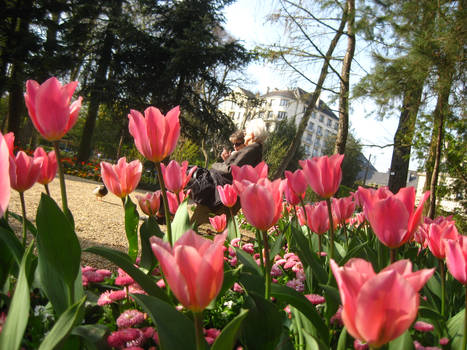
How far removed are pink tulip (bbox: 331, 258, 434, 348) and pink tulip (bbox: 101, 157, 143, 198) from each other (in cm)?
100

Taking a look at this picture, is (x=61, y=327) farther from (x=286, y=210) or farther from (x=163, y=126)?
(x=286, y=210)

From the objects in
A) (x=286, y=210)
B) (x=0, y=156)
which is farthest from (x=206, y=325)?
(x=286, y=210)

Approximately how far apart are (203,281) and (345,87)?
6.70 m

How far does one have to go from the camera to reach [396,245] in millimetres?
829

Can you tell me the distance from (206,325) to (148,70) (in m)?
14.9

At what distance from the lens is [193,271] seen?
0.51 m

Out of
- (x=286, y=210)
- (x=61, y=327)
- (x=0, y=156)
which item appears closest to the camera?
(x=0, y=156)

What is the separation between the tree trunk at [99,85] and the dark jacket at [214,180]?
11132 mm

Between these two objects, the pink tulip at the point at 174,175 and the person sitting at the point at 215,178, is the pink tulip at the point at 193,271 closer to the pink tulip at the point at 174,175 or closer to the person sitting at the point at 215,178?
the pink tulip at the point at 174,175

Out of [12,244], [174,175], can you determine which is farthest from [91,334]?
[174,175]

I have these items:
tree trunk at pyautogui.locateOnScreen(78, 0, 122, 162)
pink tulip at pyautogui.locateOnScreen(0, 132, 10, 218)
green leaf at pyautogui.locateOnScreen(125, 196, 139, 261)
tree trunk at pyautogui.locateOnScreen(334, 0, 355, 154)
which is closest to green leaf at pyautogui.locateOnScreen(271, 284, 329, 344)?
pink tulip at pyautogui.locateOnScreen(0, 132, 10, 218)

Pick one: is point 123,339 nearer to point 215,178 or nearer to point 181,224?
point 181,224

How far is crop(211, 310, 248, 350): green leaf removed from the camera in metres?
0.51

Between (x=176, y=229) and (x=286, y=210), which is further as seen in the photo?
(x=286, y=210)
